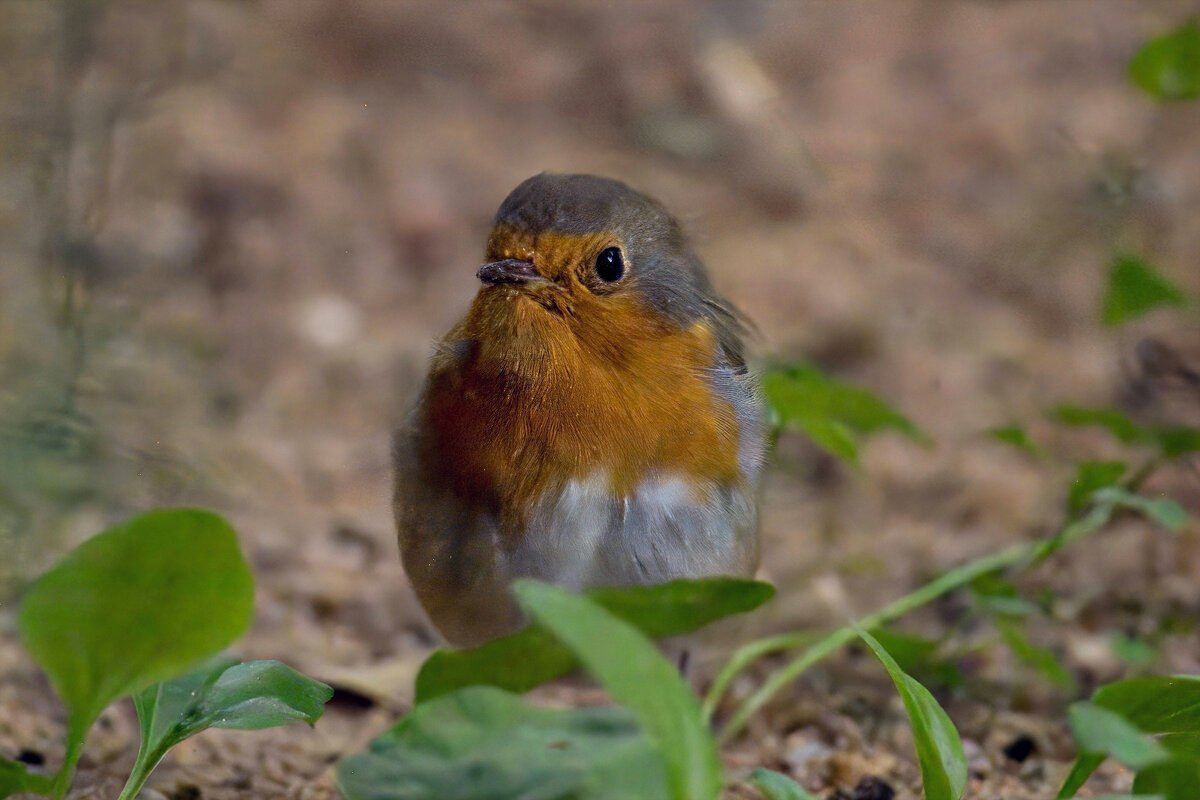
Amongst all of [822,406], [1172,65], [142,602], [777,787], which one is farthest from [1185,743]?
[1172,65]

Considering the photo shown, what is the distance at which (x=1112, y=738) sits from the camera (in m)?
1.25

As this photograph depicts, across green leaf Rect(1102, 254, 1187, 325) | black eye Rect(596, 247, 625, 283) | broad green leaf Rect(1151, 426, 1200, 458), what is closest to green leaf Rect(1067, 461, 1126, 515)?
broad green leaf Rect(1151, 426, 1200, 458)

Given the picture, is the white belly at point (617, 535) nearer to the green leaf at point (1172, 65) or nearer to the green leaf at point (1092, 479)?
the green leaf at point (1092, 479)

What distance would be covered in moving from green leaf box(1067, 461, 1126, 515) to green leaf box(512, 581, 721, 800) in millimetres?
1447

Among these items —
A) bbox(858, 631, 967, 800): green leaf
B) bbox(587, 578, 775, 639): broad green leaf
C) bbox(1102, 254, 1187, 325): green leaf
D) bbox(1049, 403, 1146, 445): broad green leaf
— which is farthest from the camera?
bbox(1102, 254, 1187, 325): green leaf

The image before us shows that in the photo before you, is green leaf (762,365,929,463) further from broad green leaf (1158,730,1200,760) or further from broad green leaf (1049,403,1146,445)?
broad green leaf (1158,730,1200,760)

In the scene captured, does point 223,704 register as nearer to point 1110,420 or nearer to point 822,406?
point 822,406

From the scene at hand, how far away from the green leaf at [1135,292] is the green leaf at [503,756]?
6.19 ft

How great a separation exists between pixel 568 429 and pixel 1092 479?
106 centimetres

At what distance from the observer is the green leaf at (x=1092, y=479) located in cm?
237

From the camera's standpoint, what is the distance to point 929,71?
6.05m

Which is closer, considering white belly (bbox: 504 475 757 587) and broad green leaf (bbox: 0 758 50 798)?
broad green leaf (bbox: 0 758 50 798)

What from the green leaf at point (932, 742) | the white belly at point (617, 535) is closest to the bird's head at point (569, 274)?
the white belly at point (617, 535)

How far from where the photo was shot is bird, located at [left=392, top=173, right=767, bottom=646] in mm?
2078
